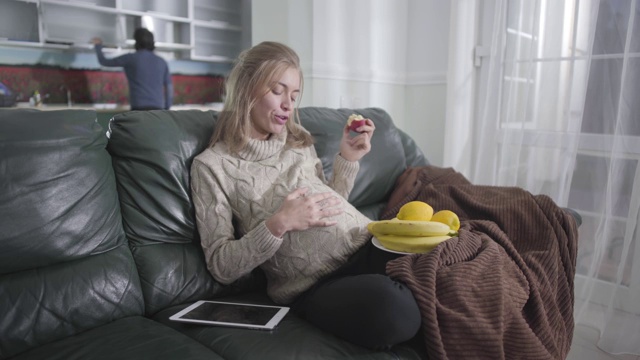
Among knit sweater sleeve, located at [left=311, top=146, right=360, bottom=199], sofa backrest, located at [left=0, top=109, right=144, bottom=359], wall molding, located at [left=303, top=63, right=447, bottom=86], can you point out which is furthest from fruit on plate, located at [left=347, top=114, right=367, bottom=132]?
wall molding, located at [left=303, top=63, right=447, bottom=86]

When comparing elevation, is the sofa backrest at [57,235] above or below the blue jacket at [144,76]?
below

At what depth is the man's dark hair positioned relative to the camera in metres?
4.05

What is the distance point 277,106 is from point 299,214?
41 cm

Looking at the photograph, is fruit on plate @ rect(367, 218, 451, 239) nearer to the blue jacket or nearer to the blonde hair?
the blonde hair

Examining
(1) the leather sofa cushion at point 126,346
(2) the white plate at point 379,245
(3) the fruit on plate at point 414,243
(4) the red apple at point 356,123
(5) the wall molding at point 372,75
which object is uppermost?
(5) the wall molding at point 372,75

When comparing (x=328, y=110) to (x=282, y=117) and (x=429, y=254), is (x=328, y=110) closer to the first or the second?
(x=282, y=117)

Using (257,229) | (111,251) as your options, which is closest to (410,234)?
(257,229)

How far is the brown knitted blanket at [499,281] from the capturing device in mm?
1180

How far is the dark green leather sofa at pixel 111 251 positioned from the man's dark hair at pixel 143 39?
2761mm

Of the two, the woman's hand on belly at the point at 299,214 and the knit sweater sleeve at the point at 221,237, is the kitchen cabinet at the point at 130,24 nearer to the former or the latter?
A: the knit sweater sleeve at the point at 221,237

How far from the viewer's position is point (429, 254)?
130 cm

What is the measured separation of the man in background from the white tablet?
3.16 m

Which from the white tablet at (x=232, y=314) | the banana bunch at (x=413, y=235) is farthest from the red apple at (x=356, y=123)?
the white tablet at (x=232, y=314)

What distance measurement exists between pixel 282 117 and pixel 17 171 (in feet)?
2.49
